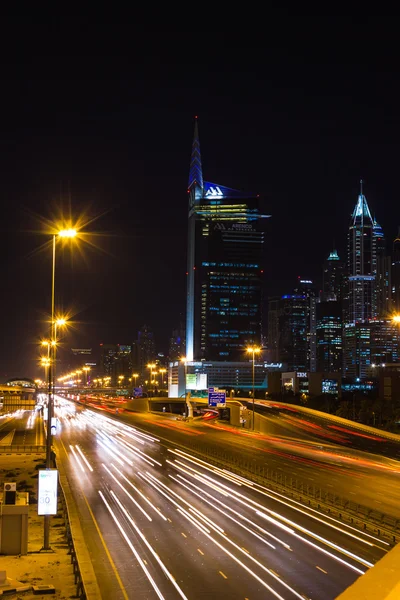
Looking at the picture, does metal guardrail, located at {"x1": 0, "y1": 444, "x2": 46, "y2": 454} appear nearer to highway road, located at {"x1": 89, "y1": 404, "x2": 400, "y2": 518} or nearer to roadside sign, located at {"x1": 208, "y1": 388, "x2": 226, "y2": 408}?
highway road, located at {"x1": 89, "y1": 404, "x2": 400, "y2": 518}

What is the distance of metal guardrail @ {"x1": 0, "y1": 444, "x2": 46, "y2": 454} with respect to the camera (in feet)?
234

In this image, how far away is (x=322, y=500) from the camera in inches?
1492

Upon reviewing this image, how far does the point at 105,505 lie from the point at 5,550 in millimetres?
11763

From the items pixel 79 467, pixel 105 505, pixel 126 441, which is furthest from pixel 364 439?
pixel 105 505

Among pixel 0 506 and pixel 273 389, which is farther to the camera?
pixel 273 389

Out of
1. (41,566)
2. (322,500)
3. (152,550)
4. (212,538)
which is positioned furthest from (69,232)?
(322,500)

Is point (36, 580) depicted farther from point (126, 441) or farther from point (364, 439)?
point (364, 439)

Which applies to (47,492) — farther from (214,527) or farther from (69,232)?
(69,232)

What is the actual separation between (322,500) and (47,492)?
16.8 meters

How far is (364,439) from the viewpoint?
266ft

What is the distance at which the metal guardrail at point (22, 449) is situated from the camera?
71.4m

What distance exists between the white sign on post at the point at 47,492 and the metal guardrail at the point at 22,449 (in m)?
45.3

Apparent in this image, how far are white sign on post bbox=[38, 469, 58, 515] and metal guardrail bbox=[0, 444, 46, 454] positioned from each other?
4530 cm

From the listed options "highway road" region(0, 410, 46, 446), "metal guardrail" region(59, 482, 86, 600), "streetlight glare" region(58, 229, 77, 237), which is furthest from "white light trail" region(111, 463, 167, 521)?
"highway road" region(0, 410, 46, 446)
